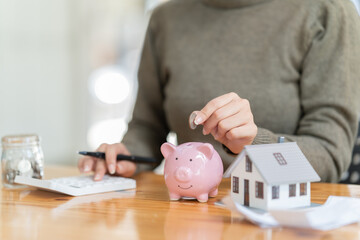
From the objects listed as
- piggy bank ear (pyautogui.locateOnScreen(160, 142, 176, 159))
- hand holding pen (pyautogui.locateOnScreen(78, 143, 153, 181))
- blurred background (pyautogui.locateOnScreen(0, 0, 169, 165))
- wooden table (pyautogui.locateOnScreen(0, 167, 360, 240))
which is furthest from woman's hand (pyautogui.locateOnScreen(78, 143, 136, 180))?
blurred background (pyautogui.locateOnScreen(0, 0, 169, 165))

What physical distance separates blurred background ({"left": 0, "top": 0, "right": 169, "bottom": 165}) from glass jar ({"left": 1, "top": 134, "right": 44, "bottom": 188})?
1.70 m

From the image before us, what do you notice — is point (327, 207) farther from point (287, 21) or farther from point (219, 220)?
point (287, 21)

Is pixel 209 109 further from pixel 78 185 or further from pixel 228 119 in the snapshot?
pixel 78 185

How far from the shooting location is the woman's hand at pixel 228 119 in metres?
0.63

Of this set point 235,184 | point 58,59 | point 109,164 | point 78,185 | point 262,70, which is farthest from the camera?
point 58,59

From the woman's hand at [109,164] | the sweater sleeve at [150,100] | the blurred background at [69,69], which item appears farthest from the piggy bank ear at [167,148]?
the blurred background at [69,69]

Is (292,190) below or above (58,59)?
below

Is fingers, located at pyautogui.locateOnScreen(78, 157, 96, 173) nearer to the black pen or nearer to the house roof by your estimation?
the black pen

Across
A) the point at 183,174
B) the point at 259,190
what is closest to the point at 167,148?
the point at 183,174

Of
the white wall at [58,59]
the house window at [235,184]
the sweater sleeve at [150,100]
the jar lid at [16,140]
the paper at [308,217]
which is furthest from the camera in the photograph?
the white wall at [58,59]

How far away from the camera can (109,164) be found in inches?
34.2

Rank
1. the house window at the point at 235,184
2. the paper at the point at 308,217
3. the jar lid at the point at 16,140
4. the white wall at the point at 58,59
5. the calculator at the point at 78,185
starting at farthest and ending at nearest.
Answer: the white wall at the point at 58,59
the jar lid at the point at 16,140
the calculator at the point at 78,185
the house window at the point at 235,184
the paper at the point at 308,217

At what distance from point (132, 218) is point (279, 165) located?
20cm

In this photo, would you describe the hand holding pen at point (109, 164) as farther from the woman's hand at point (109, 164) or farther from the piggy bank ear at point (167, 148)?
the piggy bank ear at point (167, 148)
